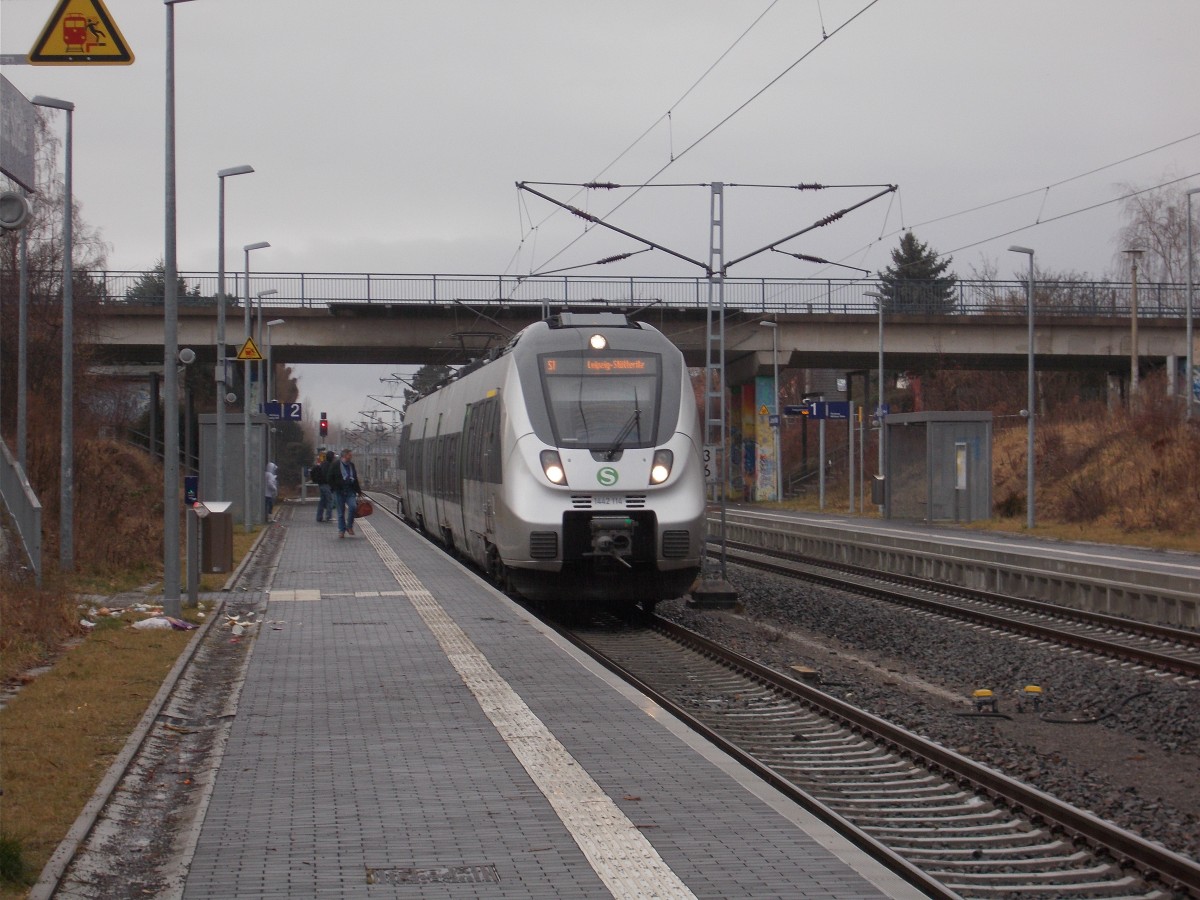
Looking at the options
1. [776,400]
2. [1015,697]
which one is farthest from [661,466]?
[776,400]

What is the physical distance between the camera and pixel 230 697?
34.7 ft

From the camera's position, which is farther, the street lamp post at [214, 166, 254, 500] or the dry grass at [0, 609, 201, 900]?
the street lamp post at [214, 166, 254, 500]

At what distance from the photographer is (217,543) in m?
19.7

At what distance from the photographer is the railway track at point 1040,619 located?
13.7 m

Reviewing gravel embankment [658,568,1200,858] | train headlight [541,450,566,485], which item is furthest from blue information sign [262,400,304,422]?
train headlight [541,450,566,485]

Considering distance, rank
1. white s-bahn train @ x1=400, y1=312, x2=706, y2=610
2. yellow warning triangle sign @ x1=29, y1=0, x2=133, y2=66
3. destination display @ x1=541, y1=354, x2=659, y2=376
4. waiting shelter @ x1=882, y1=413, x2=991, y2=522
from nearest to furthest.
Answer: yellow warning triangle sign @ x1=29, y1=0, x2=133, y2=66
white s-bahn train @ x1=400, y1=312, x2=706, y2=610
destination display @ x1=541, y1=354, x2=659, y2=376
waiting shelter @ x1=882, y1=413, x2=991, y2=522

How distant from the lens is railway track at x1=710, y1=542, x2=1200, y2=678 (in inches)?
540

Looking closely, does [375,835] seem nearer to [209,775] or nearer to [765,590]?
[209,775]

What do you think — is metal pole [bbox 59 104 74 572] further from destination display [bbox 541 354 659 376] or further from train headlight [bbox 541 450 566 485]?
train headlight [bbox 541 450 566 485]

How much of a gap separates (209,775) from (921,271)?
71678 mm

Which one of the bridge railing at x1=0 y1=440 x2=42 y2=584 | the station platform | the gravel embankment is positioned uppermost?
the bridge railing at x1=0 y1=440 x2=42 y2=584

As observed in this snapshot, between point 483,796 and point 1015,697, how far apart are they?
6282mm

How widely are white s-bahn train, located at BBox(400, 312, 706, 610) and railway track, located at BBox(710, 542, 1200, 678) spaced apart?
3.91 m

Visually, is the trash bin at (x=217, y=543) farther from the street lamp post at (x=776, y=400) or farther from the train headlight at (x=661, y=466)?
the street lamp post at (x=776, y=400)
